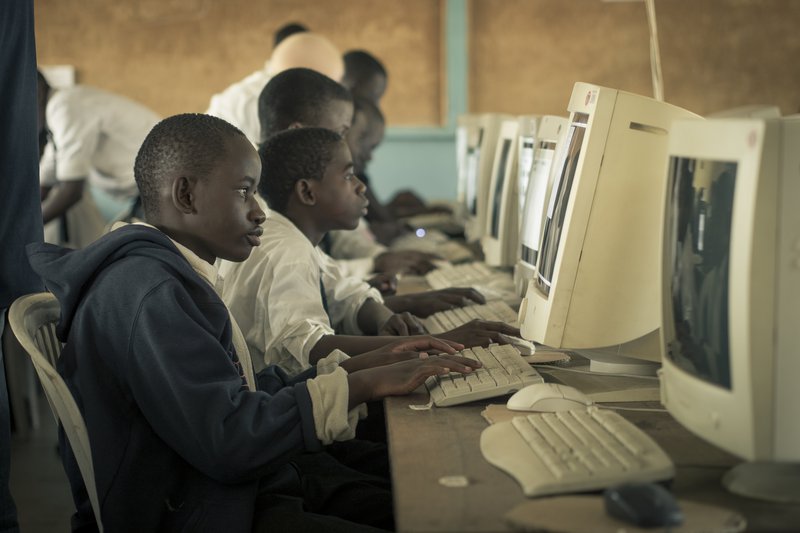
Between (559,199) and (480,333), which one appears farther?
(480,333)

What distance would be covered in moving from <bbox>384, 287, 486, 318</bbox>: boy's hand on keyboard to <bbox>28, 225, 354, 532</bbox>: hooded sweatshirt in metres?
1.01

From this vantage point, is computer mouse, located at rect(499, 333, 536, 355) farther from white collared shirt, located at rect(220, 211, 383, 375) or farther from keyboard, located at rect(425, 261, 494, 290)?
keyboard, located at rect(425, 261, 494, 290)

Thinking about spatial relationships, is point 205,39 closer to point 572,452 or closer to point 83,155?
point 83,155

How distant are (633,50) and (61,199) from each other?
3.63 m

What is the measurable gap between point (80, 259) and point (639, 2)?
534 centimetres

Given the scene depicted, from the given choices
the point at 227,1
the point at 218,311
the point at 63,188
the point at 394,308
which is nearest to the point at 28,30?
the point at 218,311

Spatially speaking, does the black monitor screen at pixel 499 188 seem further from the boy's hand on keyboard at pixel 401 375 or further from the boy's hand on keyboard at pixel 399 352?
the boy's hand on keyboard at pixel 401 375

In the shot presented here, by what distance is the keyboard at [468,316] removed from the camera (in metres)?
2.29

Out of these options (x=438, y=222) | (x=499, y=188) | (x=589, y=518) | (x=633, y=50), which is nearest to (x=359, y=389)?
(x=589, y=518)

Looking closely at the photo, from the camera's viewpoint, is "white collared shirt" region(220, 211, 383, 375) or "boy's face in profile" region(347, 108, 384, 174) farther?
"boy's face in profile" region(347, 108, 384, 174)

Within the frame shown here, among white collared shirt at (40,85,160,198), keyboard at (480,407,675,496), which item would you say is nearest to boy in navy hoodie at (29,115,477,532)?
keyboard at (480,407,675,496)

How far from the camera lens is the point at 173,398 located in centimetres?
141

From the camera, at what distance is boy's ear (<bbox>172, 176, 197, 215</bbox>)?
5.31 feet

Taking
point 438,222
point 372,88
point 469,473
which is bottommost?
point 438,222
